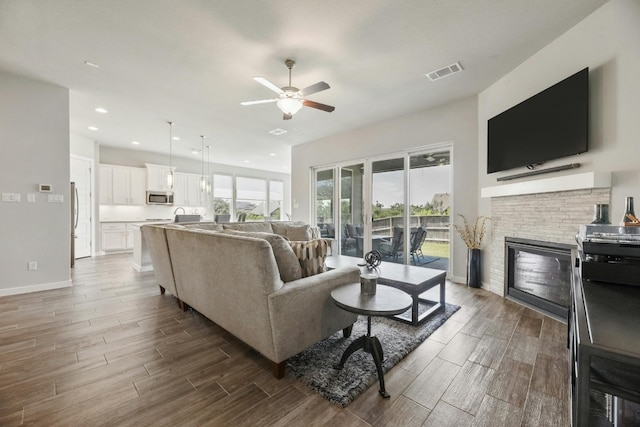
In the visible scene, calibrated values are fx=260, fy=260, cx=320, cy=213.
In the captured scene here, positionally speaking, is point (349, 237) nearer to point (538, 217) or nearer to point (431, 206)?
point (431, 206)

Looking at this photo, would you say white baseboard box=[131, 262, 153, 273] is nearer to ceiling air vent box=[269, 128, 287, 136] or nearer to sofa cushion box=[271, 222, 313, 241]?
sofa cushion box=[271, 222, 313, 241]

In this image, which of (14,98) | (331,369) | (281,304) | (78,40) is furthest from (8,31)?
(331,369)

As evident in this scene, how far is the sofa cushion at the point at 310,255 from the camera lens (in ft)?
6.78

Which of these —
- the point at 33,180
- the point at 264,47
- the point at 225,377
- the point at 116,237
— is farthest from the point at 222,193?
the point at 225,377

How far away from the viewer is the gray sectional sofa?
1717 millimetres

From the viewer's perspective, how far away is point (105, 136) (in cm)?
617

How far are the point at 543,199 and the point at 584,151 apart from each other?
0.66 meters

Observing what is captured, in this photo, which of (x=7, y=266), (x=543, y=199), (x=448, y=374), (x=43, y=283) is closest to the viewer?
(x=448, y=374)

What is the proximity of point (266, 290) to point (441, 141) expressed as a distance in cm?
397

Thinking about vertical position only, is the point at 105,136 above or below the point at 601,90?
above

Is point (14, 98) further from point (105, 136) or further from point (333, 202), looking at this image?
point (333, 202)

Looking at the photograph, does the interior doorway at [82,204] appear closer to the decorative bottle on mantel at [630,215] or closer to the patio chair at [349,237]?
the patio chair at [349,237]

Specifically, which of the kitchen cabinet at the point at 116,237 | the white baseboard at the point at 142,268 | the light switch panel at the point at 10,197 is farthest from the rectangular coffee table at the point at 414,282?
the kitchen cabinet at the point at 116,237

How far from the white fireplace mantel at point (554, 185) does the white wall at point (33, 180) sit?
6126 mm
